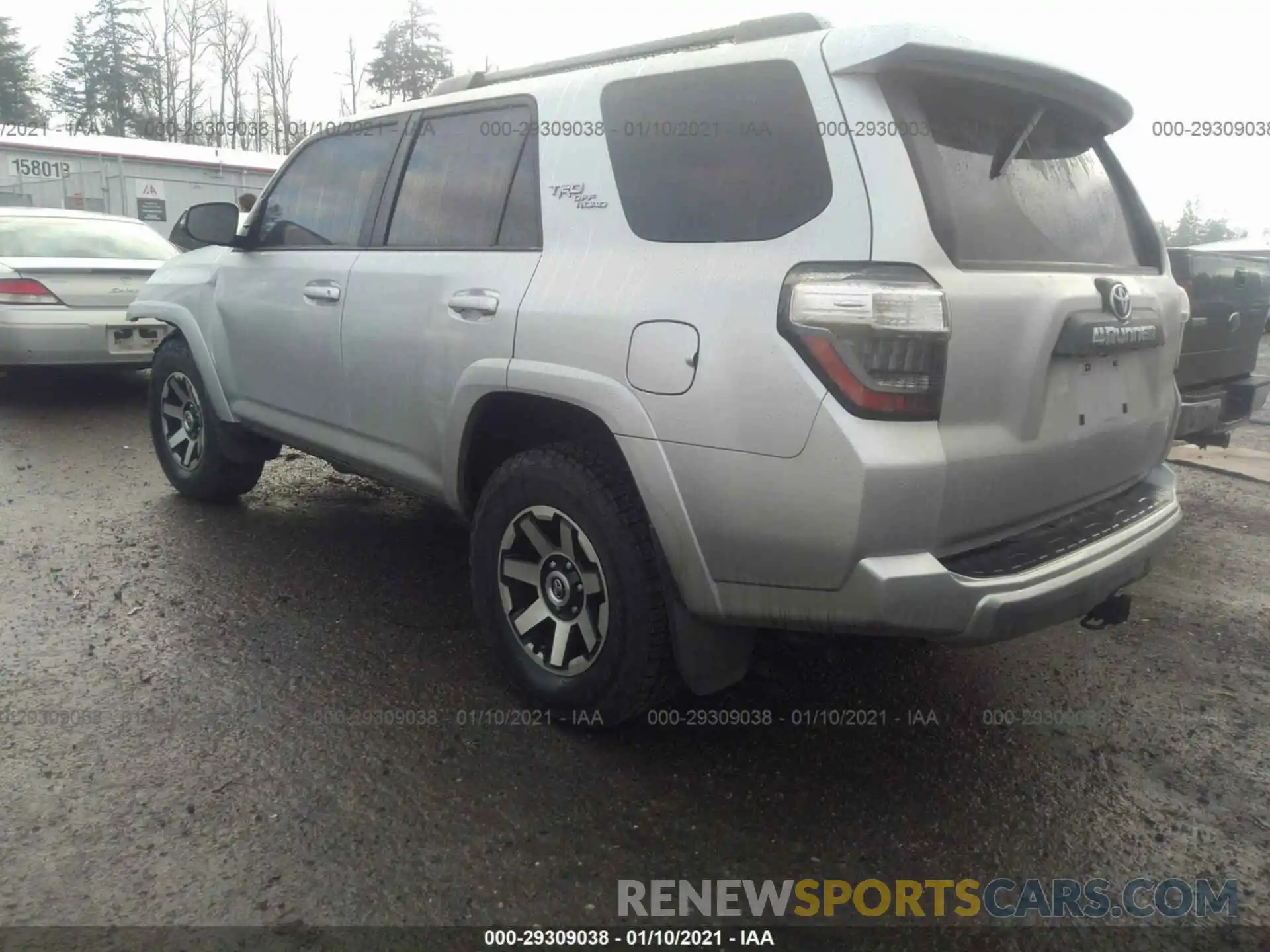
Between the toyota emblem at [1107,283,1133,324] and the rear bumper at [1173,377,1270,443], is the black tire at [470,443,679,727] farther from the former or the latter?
the rear bumper at [1173,377,1270,443]

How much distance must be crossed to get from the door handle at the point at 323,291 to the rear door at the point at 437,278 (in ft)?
0.35

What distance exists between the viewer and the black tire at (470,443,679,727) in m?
2.46

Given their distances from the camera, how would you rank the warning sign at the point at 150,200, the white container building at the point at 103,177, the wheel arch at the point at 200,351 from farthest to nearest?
the warning sign at the point at 150,200 < the white container building at the point at 103,177 < the wheel arch at the point at 200,351

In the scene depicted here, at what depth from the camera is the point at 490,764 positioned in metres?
Result: 2.61

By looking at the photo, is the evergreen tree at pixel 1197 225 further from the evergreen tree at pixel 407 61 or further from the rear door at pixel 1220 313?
the rear door at pixel 1220 313

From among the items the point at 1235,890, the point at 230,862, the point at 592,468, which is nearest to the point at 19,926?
the point at 230,862

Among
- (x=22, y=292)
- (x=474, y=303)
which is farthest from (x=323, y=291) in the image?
(x=22, y=292)

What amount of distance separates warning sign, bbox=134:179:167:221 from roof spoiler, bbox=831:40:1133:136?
20307 mm

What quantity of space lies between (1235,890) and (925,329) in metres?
1.47

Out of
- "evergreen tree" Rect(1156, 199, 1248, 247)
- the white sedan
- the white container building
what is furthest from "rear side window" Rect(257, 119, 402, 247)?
"evergreen tree" Rect(1156, 199, 1248, 247)

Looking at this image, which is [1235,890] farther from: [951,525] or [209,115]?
[209,115]

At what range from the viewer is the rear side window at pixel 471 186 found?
2.92 m

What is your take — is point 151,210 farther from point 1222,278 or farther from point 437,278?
point 1222,278

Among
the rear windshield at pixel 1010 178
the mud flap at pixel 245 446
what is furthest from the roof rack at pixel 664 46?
the mud flap at pixel 245 446
